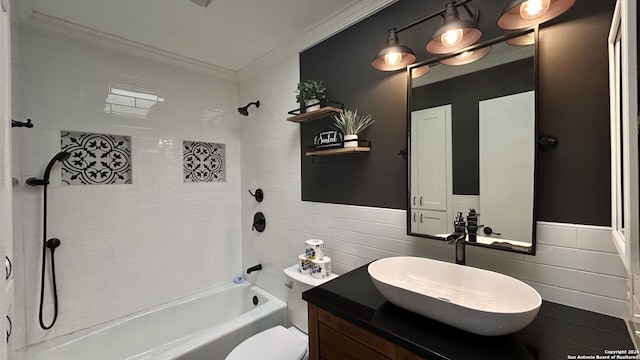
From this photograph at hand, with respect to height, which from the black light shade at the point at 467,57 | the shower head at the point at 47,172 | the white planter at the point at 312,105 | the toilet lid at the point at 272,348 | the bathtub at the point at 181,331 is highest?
the black light shade at the point at 467,57

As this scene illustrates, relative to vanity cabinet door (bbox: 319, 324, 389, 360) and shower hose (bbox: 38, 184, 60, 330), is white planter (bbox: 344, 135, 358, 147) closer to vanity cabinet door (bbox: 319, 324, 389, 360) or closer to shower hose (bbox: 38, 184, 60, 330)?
vanity cabinet door (bbox: 319, 324, 389, 360)

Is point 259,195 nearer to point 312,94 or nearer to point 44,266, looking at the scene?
point 312,94

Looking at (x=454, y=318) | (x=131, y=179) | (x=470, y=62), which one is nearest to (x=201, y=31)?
(x=131, y=179)

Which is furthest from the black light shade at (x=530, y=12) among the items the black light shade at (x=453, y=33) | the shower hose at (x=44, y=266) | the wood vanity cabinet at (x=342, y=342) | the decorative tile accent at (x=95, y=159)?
the shower hose at (x=44, y=266)

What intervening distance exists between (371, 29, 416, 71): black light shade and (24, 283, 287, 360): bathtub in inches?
79.6

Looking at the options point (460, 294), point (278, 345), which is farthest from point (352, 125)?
point (278, 345)

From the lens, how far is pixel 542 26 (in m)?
1.05

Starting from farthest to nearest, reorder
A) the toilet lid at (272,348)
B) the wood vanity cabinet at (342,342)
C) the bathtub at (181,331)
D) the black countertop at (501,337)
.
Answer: the bathtub at (181,331), the toilet lid at (272,348), the wood vanity cabinet at (342,342), the black countertop at (501,337)

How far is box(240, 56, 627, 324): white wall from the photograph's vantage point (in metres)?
0.95

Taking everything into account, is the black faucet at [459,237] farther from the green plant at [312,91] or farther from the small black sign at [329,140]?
the green plant at [312,91]

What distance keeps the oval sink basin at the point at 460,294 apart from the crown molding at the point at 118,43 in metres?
2.47

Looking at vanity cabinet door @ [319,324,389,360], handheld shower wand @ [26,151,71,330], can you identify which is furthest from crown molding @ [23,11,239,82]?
vanity cabinet door @ [319,324,389,360]

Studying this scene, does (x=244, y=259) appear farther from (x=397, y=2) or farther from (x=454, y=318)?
(x=397, y=2)

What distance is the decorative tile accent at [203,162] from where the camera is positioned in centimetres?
256
